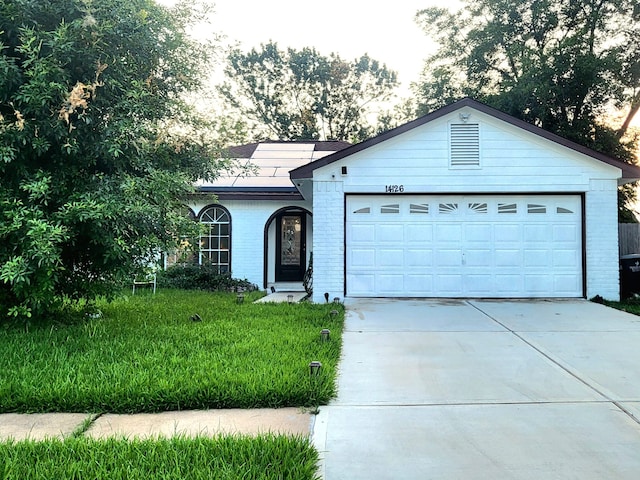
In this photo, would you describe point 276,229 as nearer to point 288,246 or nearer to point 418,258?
point 288,246

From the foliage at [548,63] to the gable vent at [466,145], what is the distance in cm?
752

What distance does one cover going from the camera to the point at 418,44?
2189cm

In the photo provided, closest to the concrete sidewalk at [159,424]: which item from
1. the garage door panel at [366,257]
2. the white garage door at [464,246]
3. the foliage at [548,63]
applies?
the garage door panel at [366,257]

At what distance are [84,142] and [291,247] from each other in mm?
8444

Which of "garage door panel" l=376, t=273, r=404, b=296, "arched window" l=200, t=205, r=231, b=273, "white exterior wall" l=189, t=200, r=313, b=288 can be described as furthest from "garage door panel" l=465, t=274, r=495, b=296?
"arched window" l=200, t=205, r=231, b=273

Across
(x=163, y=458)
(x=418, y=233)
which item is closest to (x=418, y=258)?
(x=418, y=233)

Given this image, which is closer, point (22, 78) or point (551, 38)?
point (22, 78)

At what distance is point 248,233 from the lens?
1348 cm

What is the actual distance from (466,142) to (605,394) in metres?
6.63

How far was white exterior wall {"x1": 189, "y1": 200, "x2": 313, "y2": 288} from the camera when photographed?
13.4m

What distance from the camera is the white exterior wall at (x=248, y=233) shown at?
44.1 feet

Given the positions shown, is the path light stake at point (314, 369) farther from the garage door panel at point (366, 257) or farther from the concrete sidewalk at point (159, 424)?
the garage door panel at point (366, 257)

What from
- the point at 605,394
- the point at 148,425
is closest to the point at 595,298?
the point at 605,394

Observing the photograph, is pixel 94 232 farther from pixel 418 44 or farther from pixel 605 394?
pixel 418 44
